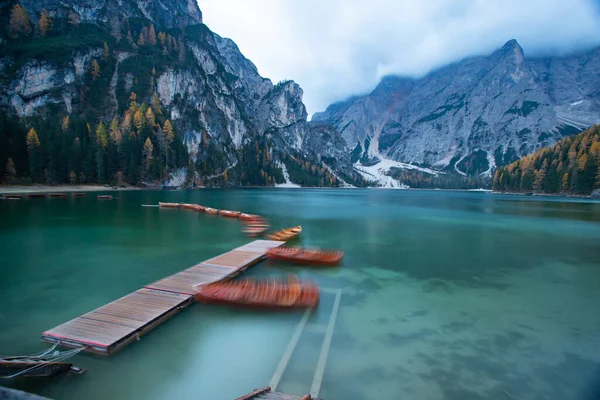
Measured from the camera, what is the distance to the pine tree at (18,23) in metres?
133

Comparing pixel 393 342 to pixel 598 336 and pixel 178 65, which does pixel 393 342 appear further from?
pixel 178 65

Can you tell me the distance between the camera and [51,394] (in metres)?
7.45

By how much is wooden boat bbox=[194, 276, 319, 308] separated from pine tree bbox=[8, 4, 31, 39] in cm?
18724

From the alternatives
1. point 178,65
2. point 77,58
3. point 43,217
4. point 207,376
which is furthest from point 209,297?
point 178,65

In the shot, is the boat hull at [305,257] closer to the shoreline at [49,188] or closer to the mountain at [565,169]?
the shoreline at [49,188]

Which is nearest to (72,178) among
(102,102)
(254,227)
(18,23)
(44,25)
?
(102,102)

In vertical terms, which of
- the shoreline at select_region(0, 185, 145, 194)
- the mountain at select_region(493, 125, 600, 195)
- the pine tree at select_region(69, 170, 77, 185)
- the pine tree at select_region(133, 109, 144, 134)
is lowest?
the shoreline at select_region(0, 185, 145, 194)

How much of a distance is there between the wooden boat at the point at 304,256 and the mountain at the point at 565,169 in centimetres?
13410

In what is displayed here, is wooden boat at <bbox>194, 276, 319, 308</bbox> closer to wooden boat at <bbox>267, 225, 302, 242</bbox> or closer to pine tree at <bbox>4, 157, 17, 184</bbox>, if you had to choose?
wooden boat at <bbox>267, 225, 302, 242</bbox>

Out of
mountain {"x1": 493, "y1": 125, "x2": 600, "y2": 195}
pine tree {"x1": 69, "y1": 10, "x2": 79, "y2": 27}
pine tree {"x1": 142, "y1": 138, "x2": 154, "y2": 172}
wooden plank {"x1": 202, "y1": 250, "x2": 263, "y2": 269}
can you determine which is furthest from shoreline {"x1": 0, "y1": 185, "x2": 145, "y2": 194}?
mountain {"x1": 493, "y1": 125, "x2": 600, "y2": 195}

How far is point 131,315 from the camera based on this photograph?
36.4ft

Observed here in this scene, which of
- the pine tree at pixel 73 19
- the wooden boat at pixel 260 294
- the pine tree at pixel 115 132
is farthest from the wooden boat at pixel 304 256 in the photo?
the pine tree at pixel 73 19

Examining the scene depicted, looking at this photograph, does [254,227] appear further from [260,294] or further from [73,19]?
[73,19]

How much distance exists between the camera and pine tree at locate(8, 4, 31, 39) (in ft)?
436
